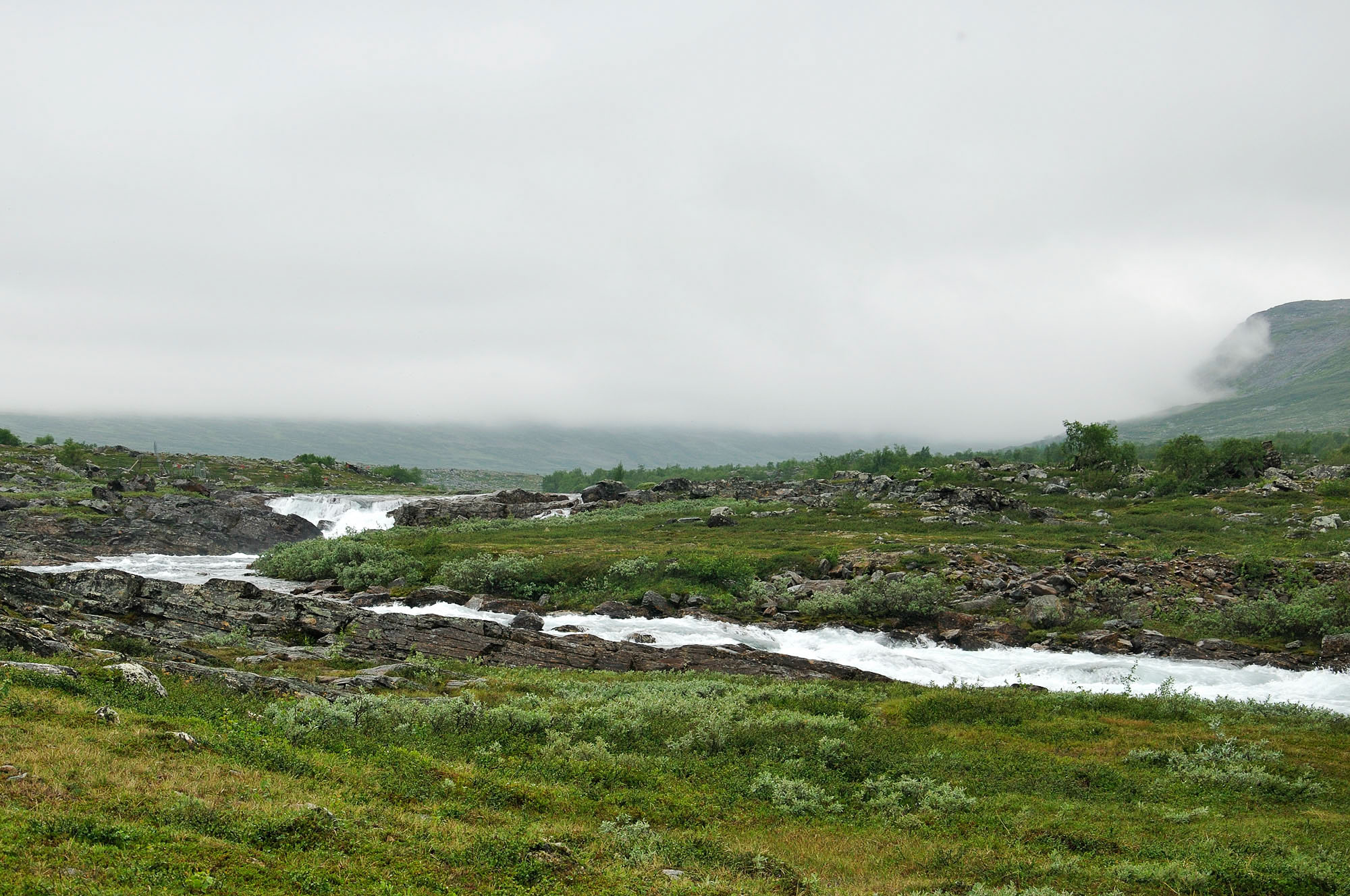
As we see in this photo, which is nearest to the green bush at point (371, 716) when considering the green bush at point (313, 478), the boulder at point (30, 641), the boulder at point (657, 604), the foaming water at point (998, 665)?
the boulder at point (30, 641)

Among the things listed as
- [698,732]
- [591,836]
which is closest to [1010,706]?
[698,732]

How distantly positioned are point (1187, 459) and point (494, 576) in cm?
8490

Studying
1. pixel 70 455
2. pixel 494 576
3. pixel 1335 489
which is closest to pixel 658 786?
pixel 494 576

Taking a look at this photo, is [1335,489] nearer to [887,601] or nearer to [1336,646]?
[1336,646]

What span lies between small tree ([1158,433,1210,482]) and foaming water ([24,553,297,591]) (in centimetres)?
9534

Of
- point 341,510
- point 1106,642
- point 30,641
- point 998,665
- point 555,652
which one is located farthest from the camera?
point 341,510

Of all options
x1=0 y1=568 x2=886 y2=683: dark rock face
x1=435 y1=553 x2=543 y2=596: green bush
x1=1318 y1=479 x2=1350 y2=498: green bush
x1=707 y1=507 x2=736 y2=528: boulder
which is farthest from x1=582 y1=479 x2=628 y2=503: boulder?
x1=1318 y1=479 x2=1350 y2=498: green bush

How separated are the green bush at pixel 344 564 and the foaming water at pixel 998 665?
13.9 m

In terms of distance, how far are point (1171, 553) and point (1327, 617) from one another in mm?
14186

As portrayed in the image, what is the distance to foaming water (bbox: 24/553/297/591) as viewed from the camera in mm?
51875

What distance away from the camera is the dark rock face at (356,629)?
95.0ft

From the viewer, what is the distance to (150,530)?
229 feet

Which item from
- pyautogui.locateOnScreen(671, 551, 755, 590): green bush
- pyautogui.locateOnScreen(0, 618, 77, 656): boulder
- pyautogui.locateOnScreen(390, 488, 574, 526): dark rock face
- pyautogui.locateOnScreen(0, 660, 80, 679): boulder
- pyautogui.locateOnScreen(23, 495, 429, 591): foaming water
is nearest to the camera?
pyautogui.locateOnScreen(0, 660, 80, 679): boulder

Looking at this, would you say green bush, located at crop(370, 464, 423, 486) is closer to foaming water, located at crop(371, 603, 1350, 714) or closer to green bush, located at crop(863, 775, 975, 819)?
foaming water, located at crop(371, 603, 1350, 714)
